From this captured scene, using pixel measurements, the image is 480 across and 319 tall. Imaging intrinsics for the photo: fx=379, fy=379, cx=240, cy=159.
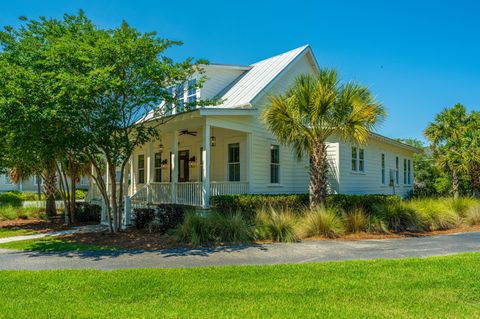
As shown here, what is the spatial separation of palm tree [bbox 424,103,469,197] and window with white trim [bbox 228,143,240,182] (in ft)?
A: 56.2

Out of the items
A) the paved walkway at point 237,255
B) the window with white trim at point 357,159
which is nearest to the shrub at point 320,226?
the paved walkway at point 237,255

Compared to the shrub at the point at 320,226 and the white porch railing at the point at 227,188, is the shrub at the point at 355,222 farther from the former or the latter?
the white porch railing at the point at 227,188

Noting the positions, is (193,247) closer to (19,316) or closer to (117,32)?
(19,316)

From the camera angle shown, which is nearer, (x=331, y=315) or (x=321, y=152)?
(x=331, y=315)

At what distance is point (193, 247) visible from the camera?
10.3 metres

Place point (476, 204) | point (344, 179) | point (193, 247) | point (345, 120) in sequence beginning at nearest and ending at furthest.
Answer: point (193, 247)
point (345, 120)
point (476, 204)
point (344, 179)

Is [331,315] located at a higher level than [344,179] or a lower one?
lower

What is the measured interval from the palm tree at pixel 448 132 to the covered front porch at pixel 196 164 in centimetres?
1729

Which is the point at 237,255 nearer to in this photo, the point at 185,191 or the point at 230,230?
the point at 230,230

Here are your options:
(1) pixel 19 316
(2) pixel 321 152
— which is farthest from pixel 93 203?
(1) pixel 19 316

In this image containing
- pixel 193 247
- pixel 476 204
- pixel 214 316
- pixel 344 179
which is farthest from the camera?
pixel 344 179

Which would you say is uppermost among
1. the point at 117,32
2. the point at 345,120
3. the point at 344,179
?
the point at 117,32

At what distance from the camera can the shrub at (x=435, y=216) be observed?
1420cm

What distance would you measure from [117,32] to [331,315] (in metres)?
9.54
